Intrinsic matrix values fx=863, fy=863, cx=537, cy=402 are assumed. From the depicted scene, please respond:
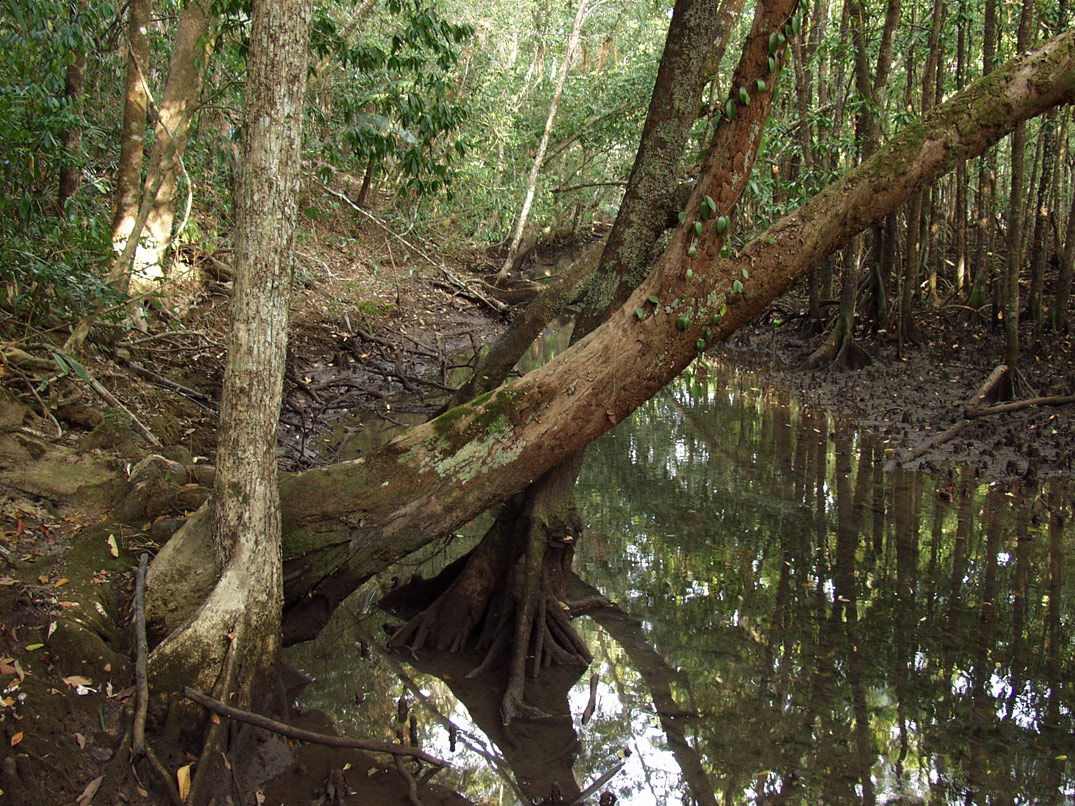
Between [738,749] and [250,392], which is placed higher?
[250,392]

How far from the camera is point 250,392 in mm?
3910

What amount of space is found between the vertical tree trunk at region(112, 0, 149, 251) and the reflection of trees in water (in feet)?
16.5

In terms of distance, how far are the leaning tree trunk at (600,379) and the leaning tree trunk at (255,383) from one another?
39cm

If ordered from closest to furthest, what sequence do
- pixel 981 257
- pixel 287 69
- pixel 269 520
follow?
pixel 287 69, pixel 269 520, pixel 981 257

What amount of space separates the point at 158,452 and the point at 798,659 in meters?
4.22

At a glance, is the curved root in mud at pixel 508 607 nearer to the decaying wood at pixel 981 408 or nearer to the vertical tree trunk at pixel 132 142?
the vertical tree trunk at pixel 132 142

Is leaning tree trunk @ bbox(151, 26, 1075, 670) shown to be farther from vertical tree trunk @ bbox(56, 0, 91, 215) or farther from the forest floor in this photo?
vertical tree trunk @ bbox(56, 0, 91, 215)

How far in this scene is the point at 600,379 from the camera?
4629mm

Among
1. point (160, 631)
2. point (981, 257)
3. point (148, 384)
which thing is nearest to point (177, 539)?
point (160, 631)

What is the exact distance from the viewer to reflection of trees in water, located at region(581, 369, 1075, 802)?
4.28 m

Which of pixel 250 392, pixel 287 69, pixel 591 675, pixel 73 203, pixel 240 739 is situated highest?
pixel 73 203

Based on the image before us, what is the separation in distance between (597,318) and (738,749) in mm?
2592

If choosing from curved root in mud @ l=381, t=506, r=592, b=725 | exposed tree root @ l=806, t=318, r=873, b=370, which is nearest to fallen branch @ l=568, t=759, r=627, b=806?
curved root in mud @ l=381, t=506, r=592, b=725

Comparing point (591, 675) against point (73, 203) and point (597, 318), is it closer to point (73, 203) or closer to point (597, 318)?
point (597, 318)
